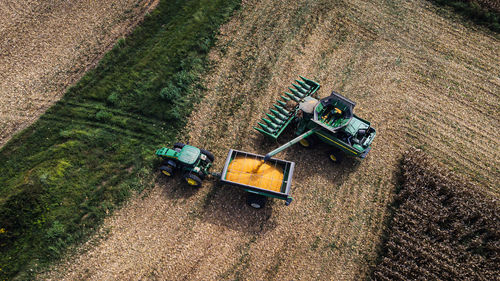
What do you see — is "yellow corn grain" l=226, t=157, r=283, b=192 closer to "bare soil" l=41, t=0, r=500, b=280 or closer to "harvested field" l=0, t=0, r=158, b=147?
"bare soil" l=41, t=0, r=500, b=280

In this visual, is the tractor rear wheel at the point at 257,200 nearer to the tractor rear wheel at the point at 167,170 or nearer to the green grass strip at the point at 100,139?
the tractor rear wheel at the point at 167,170

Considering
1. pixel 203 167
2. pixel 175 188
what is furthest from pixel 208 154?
pixel 175 188

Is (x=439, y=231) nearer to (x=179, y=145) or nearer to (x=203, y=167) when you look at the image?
(x=203, y=167)

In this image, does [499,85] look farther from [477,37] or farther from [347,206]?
[347,206]

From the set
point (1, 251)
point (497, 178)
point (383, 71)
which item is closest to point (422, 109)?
point (383, 71)

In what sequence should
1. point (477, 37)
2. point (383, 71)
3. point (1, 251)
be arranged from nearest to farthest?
point (1, 251)
point (383, 71)
point (477, 37)

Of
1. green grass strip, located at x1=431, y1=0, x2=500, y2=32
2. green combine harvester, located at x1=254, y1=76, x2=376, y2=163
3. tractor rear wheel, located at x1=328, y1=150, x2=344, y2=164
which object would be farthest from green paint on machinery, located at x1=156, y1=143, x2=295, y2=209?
green grass strip, located at x1=431, y1=0, x2=500, y2=32
